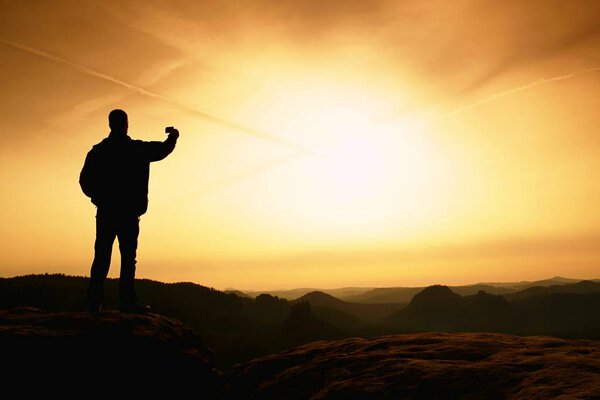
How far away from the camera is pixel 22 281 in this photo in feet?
273

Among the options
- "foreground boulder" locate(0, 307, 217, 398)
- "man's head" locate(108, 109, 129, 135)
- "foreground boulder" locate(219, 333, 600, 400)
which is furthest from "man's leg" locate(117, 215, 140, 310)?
"foreground boulder" locate(219, 333, 600, 400)

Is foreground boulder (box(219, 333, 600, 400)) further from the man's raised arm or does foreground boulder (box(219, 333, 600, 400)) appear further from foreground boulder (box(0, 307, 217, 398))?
the man's raised arm

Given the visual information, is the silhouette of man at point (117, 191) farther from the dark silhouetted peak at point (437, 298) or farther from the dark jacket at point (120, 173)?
the dark silhouetted peak at point (437, 298)

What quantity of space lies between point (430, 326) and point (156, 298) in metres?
122

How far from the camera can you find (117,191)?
859 centimetres

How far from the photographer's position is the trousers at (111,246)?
8523mm

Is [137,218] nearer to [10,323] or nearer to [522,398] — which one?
[10,323]

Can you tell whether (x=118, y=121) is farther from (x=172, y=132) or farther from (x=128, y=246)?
(x=128, y=246)

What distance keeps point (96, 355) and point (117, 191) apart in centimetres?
339

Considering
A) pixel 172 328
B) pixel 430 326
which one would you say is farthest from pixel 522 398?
pixel 430 326

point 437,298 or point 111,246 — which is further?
point 437,298

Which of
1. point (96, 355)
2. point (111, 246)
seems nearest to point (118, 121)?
point (111, 246)

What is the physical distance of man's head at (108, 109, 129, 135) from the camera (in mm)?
8680

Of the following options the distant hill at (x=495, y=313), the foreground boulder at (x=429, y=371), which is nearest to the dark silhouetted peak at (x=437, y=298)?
the distant hill at (x=495, y=313)
